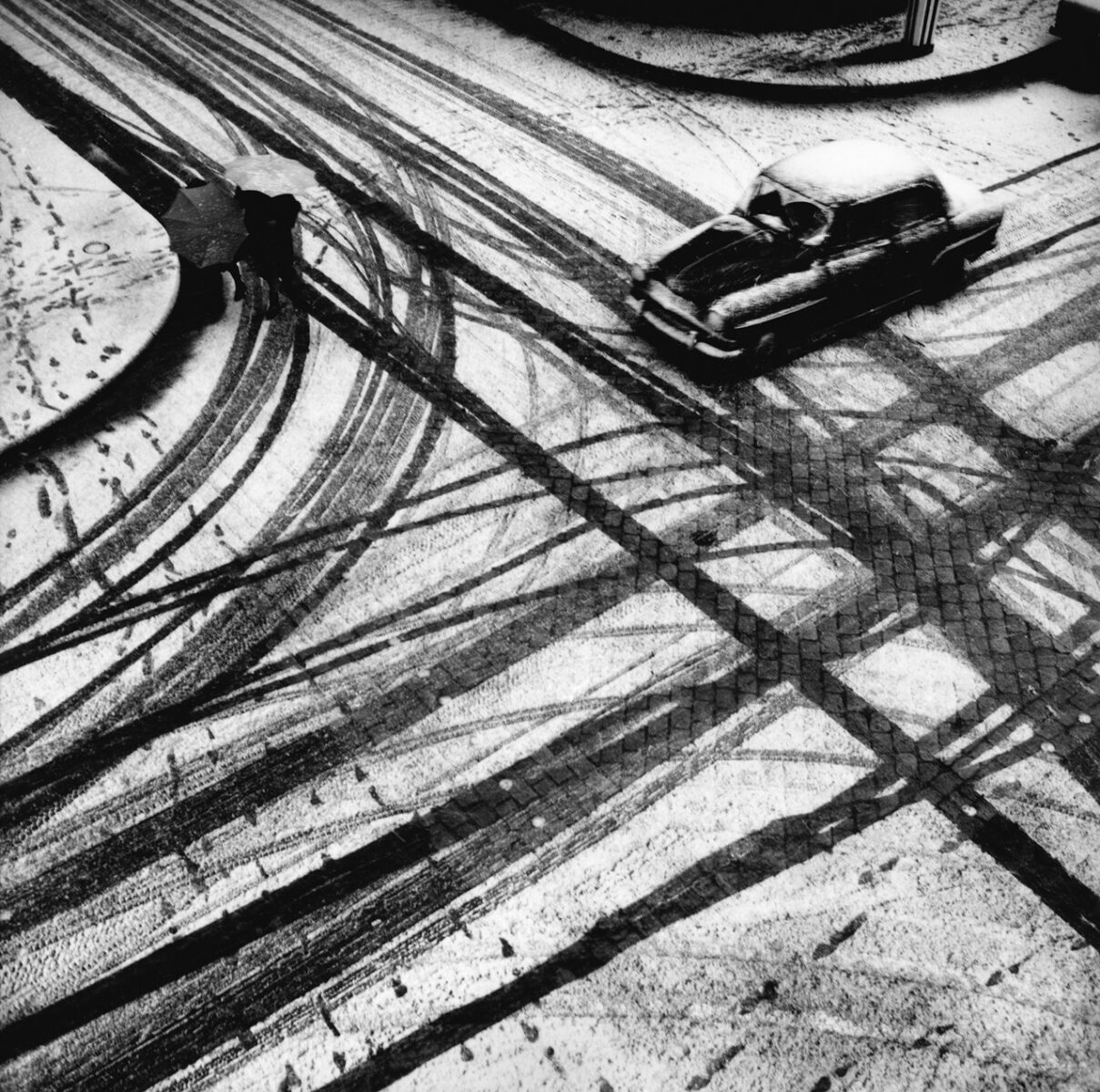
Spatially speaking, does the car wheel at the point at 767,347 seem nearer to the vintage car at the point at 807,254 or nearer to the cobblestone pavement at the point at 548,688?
the vintage car at the point at 807,254

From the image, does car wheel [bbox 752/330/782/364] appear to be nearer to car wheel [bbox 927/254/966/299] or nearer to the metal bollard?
car wheel [bbox 927/254/966/299]

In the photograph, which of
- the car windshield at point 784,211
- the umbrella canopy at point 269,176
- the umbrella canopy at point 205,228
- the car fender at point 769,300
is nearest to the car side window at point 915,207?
the car windshield at point 784,211

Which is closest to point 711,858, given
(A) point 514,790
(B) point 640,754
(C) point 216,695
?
(B) point 640,754

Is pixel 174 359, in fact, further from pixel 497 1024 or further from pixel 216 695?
pixel 497 1024

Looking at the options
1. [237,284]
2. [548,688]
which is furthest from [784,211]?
[548,688]

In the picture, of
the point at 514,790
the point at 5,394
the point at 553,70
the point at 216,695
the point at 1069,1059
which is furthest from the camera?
the point at 553,70
